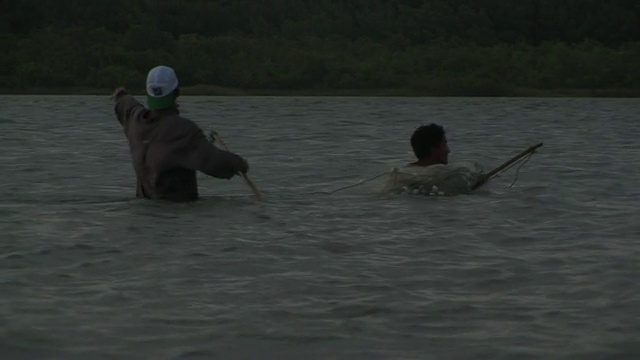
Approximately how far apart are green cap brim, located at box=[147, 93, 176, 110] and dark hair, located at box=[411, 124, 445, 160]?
2.29m

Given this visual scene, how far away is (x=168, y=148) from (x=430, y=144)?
2.60 m

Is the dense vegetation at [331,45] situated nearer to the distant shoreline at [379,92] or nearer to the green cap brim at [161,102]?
the distant shoreline at [379,92]

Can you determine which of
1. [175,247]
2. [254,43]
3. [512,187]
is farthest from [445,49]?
[175,247]

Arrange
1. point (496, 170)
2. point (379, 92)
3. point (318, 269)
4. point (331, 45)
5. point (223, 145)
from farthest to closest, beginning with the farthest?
1. point (331, 45)
2. point (379, 92)
3. point (496, 170)
4. point (223, 145)
5. point (318, 269)

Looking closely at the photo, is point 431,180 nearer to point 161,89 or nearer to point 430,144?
point 430,144

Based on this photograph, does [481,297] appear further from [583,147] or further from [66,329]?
[583,147]

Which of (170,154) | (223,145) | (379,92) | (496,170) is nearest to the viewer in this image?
(170,154)

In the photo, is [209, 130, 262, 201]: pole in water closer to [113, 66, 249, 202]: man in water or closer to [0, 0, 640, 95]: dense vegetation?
[113, 66, 249, 202]: man in water

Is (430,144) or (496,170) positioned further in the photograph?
(496,170)

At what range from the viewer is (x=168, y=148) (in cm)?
1218

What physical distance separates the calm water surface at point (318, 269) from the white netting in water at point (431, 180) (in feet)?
0.56

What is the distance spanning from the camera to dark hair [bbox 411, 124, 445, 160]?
1356 cm

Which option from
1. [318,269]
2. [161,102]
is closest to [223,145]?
[161,102]

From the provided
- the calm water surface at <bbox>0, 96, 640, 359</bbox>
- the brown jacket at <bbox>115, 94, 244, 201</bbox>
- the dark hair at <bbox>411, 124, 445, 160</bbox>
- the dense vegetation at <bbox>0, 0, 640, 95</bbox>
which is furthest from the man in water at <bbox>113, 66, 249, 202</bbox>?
the dense vegetation at <bbox>0, 0, 640, 95</bbox>
